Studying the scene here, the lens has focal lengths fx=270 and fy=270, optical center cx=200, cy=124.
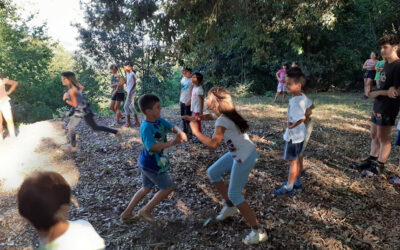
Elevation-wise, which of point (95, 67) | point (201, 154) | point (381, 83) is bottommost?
point (201, 154)

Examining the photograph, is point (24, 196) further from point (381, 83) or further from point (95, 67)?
point (95, 67)

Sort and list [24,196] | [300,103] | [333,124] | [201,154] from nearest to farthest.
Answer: [24,196] → [300,103] → [201,154] → [333,124]

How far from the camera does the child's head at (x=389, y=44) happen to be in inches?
150

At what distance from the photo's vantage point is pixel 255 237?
2947mm

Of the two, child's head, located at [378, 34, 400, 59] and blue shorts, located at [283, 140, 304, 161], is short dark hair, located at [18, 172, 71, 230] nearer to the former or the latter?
blue shorts, located at [283, 140, 304, 161]

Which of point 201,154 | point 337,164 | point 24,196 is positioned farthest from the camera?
point 201,154

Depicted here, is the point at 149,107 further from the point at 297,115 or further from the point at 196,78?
the point at 196,78

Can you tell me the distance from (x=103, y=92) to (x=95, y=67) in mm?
3469

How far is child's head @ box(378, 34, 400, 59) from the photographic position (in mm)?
3803

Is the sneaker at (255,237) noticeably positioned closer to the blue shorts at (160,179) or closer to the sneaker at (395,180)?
the blue shorts at (160,179)

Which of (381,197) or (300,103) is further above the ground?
(300,103)

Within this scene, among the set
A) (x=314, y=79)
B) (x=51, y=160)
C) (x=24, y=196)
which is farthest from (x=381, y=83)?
(x=314, y=79)

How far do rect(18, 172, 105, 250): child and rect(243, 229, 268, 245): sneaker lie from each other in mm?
1841

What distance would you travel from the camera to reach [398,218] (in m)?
3.41
